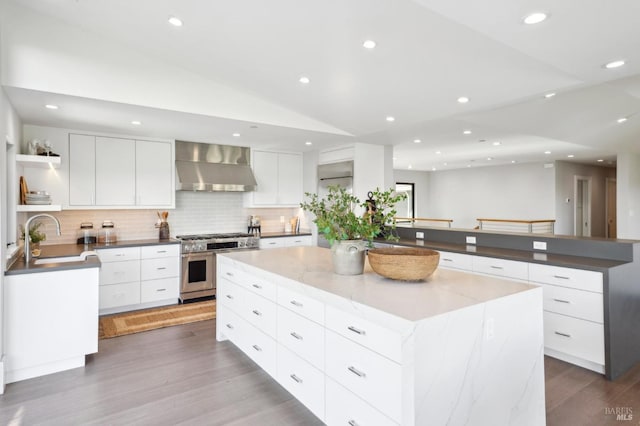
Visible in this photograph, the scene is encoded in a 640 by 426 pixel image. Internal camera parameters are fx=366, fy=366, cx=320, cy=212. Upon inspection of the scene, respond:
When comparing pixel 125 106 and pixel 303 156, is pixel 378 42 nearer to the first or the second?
pixel 125 106

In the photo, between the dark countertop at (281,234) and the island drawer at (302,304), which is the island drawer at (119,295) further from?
the island drawer at (302,304)

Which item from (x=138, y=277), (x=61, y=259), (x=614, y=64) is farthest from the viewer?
(x=138, y=277)

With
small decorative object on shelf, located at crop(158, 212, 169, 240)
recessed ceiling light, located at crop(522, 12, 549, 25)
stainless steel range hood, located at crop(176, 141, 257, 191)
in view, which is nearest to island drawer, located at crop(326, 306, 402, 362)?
recessed ceiling light, located at crop(522, 12, 549, 25)

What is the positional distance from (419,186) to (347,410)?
429 inches

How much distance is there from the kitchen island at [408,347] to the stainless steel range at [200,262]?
270 cm

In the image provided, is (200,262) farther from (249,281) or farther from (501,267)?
(501,267)

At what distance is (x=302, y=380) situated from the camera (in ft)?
7.43

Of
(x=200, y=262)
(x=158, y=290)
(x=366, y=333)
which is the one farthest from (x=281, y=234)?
(x=366, y=333)

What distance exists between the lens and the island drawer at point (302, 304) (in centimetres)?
210

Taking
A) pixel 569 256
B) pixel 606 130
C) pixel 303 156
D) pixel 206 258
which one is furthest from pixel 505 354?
pixel 606 130

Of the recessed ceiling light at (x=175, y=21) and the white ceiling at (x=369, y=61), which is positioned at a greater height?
the recessed ceiling light at (x=175, y=21)

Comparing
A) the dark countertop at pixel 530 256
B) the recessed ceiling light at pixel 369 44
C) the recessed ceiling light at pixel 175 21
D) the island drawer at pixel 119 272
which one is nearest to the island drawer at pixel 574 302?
the dark countertop at pixel 530 256

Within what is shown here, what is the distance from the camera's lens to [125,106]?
3461mm

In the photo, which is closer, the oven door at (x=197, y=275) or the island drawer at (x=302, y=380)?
the island drawer at (x=302, y=380)
